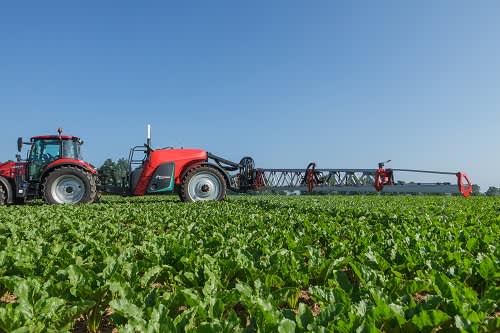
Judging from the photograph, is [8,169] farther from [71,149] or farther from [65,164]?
[71,149]

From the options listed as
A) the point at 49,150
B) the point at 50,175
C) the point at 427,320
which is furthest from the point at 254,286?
the point at 49,150

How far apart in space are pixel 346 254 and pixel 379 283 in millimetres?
1109

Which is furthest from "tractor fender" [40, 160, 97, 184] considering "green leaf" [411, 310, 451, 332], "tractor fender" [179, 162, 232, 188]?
"green leaf" [411, 310, 451, 332]

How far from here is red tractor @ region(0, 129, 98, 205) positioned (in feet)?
35.1

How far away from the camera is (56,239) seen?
500cm

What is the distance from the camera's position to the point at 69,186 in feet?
35.9

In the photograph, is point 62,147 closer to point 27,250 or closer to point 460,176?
point 27,250

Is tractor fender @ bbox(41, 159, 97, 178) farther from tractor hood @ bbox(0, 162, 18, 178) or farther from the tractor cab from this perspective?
tractor hood @ bbox(0, 162, 18, 178)

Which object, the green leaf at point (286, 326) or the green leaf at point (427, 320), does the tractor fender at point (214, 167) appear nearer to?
the green leaf at point (286, 326)

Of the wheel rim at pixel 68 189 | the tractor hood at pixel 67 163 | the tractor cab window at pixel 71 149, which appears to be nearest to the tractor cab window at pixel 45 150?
the tractor cab window at pixel 71 149

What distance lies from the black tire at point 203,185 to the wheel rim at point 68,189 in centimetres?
274

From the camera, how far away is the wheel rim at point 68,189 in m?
10.8

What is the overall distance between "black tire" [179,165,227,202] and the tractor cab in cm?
320

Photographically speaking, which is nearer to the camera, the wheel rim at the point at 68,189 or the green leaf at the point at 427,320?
the green leaf at the point at 427,320
